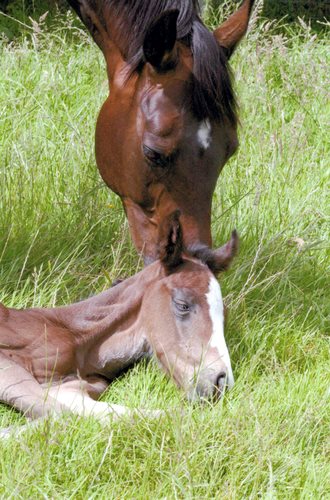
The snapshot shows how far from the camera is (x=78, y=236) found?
5.62 m

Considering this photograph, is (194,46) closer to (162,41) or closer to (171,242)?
(162,41)

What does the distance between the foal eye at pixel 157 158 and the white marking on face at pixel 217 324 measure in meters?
0.57

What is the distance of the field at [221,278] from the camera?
3.52 meters

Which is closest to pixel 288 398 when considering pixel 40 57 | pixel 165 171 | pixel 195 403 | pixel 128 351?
pixel 195 403

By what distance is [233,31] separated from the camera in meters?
5.07

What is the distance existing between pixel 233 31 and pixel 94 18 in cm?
72

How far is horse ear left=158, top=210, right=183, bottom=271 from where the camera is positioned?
4.30 m

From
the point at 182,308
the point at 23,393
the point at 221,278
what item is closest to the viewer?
the point at 23,393

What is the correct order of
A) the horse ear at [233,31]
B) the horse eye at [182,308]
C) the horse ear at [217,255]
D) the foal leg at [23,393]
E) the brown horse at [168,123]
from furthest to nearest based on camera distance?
the horse ear at [233,31], the brown horse at [168,123], the horse ear at [217,255], the horse eye at [182,308], the foal leg at [23,393]

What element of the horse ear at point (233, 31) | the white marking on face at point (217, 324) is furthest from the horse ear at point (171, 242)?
the horse ear at point (233, 31)

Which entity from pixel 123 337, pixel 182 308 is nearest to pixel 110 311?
pixel 123 337

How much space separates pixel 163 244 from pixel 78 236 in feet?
4.28

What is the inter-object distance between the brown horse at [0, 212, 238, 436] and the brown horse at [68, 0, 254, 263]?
16cm

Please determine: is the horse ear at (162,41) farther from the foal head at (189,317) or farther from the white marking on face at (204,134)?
the foal head at (189,317)
